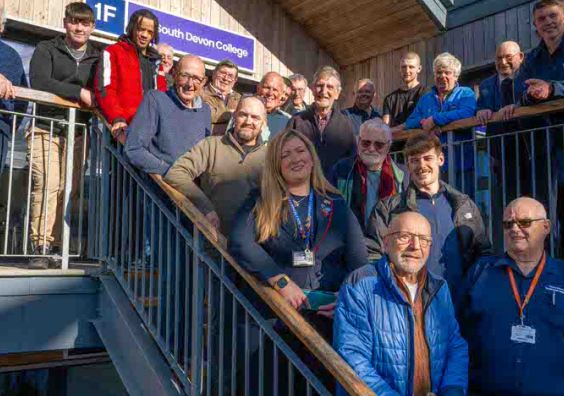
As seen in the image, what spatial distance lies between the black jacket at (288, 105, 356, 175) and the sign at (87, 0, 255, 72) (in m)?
3.40

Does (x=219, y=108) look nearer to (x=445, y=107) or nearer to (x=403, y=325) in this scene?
(x=445, y=107)

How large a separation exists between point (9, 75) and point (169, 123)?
126cm

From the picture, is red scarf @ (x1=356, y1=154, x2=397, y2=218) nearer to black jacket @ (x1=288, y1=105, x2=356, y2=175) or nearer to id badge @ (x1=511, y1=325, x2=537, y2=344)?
black jacket @ (x1=288, y1=105, x2=356, y2=175)

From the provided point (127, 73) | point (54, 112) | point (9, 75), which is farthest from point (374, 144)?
point (9, 75)

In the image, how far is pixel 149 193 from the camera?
10.2 feet

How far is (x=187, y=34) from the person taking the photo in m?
6.96

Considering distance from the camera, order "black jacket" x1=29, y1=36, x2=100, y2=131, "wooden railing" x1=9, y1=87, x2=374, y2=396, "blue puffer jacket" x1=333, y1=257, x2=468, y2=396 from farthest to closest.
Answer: "black jacket" x1=29, y1=36, x2=100, y2=131, "blue puffer jacket" x1=333, y1=257, x2=468, y2=396, "wooden railing" x1=9, y1=87, x2=374, y2=396

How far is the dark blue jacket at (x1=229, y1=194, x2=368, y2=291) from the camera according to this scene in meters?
2.40

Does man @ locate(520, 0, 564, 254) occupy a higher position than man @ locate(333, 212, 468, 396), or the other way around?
man @ locate(520, 0, 564, 254)

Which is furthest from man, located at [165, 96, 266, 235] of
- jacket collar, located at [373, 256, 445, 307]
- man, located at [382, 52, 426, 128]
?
man, located at [382, 52, 426, 128]

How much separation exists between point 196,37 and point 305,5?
1.78 meters

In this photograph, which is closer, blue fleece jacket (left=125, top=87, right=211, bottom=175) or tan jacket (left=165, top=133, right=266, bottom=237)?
tan jacket (left=165, top=133, right=266, bottom=237)

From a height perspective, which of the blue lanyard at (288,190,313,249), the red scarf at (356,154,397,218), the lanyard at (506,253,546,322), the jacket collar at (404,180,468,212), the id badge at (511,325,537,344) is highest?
the red scarf at (356,154,397,218)

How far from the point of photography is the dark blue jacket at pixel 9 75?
11.7ft
